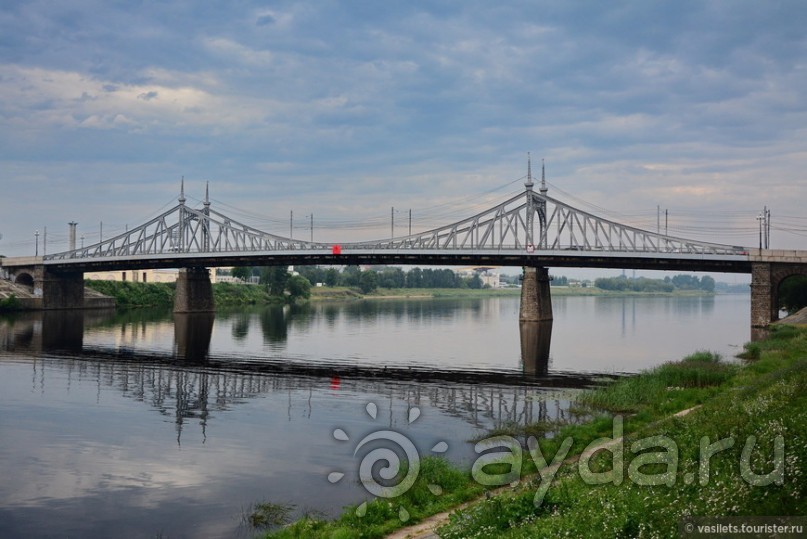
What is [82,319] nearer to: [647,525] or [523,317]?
[523,317]

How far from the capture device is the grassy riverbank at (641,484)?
8.38 m

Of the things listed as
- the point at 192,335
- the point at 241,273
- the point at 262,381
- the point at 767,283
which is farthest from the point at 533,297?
the point at 241,273

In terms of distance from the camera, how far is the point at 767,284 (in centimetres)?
6588

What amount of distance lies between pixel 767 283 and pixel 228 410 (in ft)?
188

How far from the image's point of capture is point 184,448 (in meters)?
19.2

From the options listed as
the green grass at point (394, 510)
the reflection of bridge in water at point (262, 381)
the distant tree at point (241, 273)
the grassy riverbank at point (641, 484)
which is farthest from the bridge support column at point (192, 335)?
the distant tree at point (241, 273)

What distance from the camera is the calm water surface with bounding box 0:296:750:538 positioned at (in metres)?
14.7

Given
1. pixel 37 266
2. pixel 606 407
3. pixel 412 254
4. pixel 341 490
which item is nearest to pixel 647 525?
pixel 341 490

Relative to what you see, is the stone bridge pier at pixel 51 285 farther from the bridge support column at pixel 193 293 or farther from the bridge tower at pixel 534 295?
the bridge tower at pixel 534 295

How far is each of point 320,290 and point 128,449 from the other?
146 metres

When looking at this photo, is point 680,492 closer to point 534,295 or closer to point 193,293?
point 534,295

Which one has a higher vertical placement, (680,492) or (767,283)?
(767,283)

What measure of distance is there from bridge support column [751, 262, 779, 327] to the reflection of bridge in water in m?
27.2

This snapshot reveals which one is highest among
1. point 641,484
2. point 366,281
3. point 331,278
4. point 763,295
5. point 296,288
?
point 331,278
